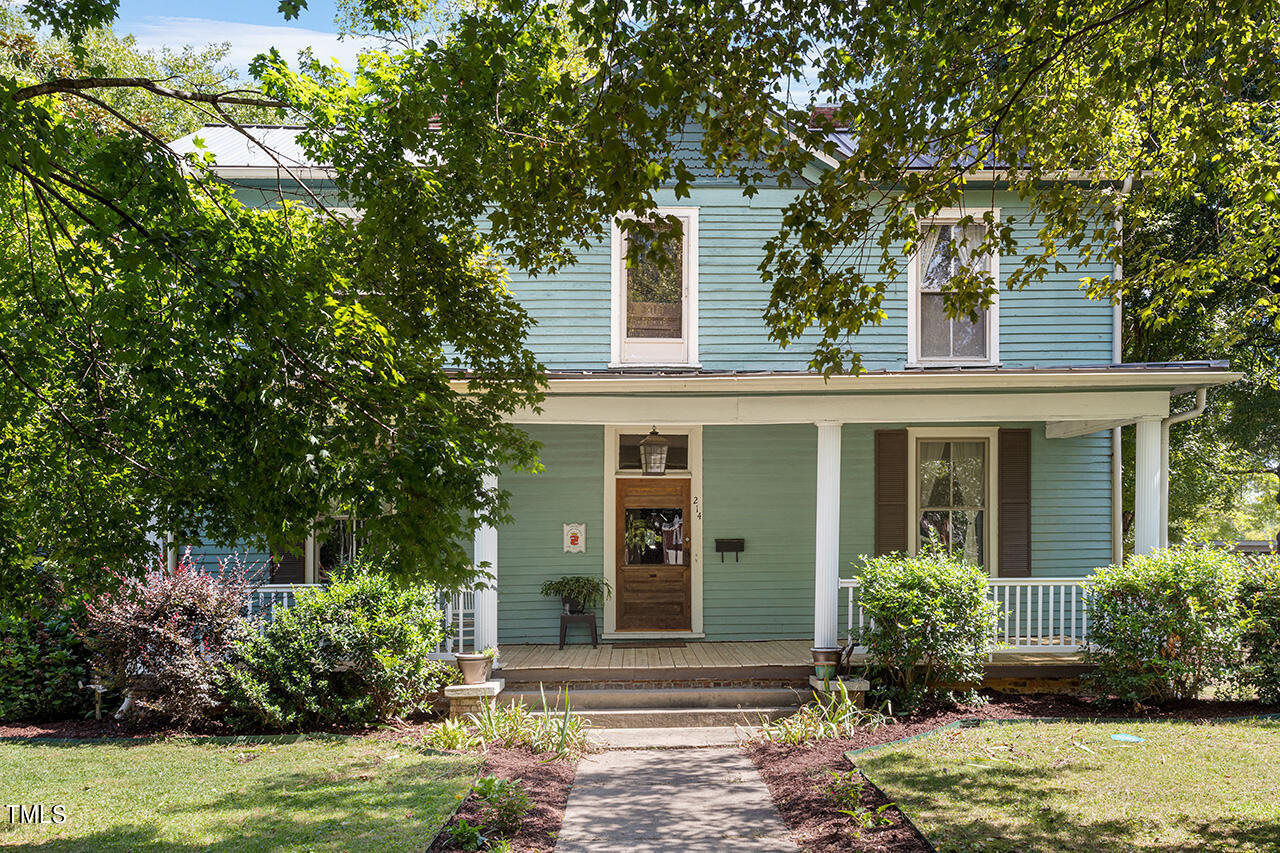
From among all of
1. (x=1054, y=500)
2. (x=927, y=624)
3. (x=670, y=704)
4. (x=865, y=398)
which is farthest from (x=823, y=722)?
(x=1054, y=500)

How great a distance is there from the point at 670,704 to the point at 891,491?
4.23m

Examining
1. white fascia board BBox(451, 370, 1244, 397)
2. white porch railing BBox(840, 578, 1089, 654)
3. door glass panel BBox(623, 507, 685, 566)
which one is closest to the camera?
white porch railing BBox(840, 578, 1089, 654)

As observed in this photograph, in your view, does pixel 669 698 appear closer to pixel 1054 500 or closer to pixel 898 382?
pixel 898 382

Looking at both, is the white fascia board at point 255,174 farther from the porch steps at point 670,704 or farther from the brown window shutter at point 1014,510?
the brown window shutter at point 1014,510

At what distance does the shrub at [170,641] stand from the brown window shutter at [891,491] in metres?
7.47

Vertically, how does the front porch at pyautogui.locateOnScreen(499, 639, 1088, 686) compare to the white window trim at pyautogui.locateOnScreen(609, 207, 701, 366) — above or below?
below

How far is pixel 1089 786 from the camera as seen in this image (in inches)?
273

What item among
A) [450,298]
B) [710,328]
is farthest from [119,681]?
[710,328]

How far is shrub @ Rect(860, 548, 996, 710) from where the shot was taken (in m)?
9.34

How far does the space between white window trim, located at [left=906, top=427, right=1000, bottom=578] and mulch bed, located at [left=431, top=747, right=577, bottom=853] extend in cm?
593

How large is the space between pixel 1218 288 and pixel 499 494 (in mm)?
15299

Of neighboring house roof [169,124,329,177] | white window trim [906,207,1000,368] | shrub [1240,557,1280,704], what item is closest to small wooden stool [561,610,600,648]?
white window trim [906,207,1000,368]

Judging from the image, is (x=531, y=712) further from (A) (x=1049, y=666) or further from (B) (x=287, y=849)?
(A) (x=1049, y=666)

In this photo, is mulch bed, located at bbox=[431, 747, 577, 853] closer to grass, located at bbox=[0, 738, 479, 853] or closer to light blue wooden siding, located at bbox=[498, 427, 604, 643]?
grass, located at bbox=[0, 738, 479, 853]
